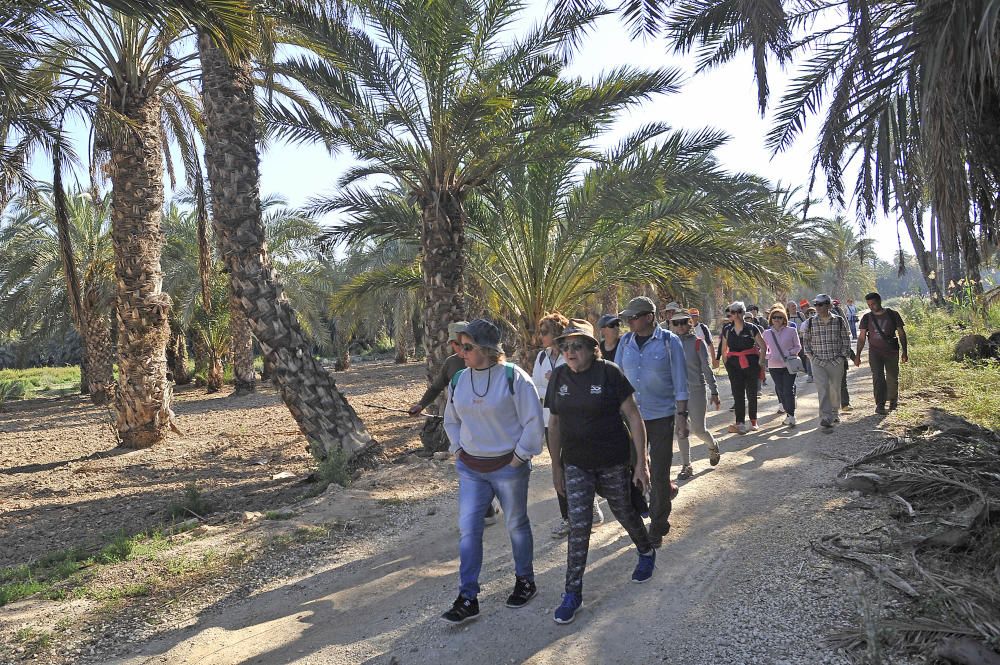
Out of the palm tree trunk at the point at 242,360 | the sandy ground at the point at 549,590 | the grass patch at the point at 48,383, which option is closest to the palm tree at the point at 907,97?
the sandy ground at the point at 549,590

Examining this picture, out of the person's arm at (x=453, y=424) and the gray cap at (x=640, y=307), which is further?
the gray cap at (x=640, y=307)

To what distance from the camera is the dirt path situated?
3490 mm

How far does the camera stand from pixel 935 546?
4.06 meters

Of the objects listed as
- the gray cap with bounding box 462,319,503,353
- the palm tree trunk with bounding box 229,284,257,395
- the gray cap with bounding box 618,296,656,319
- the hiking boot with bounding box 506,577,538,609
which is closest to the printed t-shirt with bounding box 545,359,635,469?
the gray cap with bounding box 462,319,503,353

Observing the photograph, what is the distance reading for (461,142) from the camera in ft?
30.3

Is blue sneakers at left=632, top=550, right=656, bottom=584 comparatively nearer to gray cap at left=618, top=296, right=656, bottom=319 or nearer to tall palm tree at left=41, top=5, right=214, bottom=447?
gray cap at left=618, top=296, right=656, bottom=319

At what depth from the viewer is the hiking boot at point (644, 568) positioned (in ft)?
13.9

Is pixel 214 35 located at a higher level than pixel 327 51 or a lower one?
lower

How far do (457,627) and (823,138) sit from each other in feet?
21.7

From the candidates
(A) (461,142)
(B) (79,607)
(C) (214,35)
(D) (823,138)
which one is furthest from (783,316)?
(B) (79,607)

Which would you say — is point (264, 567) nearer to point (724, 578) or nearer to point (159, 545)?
point (159, 545)

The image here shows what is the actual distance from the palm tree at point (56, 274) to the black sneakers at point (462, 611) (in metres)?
16.8

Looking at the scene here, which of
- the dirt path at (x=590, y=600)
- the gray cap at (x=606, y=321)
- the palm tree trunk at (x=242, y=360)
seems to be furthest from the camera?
the palm tree trunk at (x=242, y=360)

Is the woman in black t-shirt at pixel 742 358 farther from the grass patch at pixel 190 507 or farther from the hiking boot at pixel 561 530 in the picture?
the grass patch at pixel 190 507
